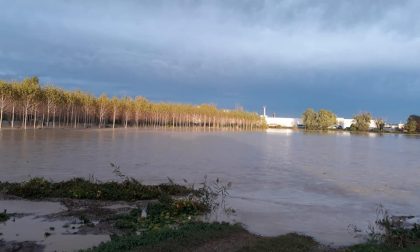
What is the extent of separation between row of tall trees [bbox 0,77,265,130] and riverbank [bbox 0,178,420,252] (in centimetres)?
6415

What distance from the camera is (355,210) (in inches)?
680

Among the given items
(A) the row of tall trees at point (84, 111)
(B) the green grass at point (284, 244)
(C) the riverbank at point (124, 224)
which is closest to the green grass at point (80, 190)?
(C) the riverbank at point (124, 224)

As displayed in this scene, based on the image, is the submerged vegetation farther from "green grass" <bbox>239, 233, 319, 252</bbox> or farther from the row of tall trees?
the row of tall trees

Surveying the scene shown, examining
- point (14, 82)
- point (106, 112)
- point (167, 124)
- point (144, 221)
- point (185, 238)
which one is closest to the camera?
point (185, 238)

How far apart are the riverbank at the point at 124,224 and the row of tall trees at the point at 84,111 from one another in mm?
64149

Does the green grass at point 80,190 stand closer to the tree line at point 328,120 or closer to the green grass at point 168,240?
the green grass at point 168,240

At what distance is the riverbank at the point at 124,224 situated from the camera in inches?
377

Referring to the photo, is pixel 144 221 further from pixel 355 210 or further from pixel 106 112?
pixel 106 112

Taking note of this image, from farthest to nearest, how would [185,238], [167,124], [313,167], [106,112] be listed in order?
[167,124] → [106,112] → [313,167] → [185,238]

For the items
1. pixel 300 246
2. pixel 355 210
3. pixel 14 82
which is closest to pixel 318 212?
pixel 355 210

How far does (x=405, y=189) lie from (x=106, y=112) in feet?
345

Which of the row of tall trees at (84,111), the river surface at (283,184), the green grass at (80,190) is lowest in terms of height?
the river surface at (283,184)

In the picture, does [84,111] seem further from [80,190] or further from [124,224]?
[124,224]

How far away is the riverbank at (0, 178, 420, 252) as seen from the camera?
31.4 feet
